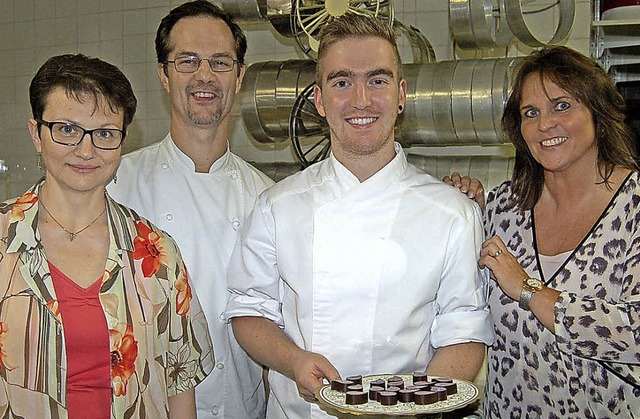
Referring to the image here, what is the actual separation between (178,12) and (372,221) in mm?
825

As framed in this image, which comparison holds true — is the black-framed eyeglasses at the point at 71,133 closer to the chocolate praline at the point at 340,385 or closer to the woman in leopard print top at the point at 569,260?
the chocolate praline at the point at 340,385

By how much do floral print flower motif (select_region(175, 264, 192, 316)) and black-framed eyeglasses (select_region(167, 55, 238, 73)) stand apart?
1.96 ft

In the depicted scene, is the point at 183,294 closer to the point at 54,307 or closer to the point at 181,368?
the point at 181,368

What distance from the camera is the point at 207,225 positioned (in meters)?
2.22

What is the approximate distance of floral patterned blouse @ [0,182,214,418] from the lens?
1653 millimetres

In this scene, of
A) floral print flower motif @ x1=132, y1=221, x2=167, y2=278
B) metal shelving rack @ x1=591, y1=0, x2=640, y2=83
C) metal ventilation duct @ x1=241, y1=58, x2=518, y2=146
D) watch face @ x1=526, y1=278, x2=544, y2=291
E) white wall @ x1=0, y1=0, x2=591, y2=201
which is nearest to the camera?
floral print flower motif @ x1=132, y1=221, x2=167, y2=278

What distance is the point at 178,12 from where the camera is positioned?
2225mm

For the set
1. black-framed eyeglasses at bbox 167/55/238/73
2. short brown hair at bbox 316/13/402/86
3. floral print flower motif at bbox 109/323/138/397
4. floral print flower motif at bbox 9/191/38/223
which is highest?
short brown hair at bbox 316/13/402/86

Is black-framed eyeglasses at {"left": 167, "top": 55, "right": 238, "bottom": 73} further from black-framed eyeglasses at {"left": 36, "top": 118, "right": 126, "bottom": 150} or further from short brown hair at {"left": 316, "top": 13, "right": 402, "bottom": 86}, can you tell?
black-framed eyeglasses at {"left": 36, "top": 118, "right": 126, "bottom": 150}

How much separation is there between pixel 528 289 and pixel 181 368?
0.83 m

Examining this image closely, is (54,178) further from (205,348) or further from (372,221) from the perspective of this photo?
(372,221)

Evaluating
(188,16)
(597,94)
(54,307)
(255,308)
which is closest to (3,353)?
(54,307)

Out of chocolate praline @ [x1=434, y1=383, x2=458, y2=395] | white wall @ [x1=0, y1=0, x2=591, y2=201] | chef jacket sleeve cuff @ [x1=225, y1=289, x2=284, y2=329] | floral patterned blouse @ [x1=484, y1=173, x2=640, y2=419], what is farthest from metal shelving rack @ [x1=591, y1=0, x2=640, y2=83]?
chocolate praline @ [x1=434, y1=383, x2=458, y2=395]

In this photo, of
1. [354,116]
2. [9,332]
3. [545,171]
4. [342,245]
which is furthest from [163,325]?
[545,171]
